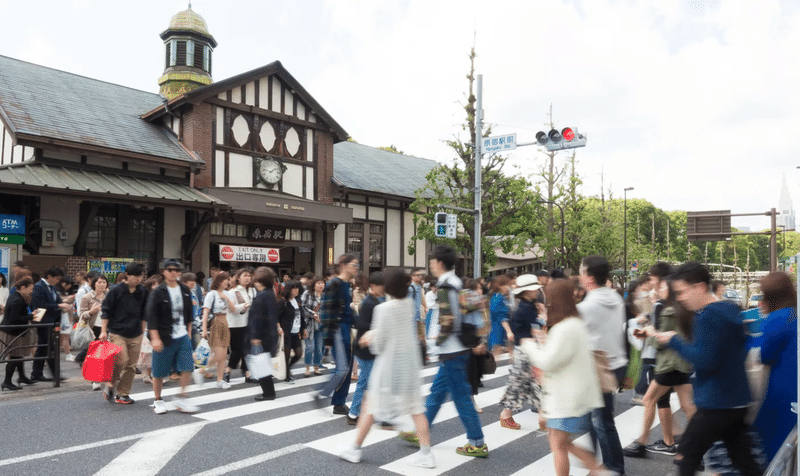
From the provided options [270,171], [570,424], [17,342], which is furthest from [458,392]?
[270,171]

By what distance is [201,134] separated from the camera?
1805cm

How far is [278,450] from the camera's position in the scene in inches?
214

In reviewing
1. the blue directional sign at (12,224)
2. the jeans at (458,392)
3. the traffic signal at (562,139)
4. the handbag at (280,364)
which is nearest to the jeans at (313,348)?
the handbag at (280,364)

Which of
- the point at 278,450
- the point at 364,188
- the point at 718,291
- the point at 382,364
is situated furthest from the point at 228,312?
the point at 364,188

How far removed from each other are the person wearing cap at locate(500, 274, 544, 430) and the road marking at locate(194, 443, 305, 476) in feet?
7.35

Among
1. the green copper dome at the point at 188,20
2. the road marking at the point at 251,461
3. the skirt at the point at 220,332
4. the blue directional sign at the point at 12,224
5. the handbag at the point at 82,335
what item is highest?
the green copper dome at the point at 188,20

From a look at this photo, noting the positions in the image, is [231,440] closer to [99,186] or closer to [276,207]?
[99,186]

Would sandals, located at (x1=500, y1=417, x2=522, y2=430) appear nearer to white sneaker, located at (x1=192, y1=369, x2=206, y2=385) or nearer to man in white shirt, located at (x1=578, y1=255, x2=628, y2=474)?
man in white shirt, located at (x1=578, y1=255, x2=628, y2=474)

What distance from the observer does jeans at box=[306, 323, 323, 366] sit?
10180mm

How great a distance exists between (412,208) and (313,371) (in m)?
13.1

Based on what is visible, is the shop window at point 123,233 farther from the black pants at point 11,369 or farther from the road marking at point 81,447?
the road marking at point 81,447

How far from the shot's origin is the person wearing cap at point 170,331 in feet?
22.4

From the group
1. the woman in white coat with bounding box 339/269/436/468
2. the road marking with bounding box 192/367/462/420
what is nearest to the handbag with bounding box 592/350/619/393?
the woman in white coat with bounding box 339/269/436/468

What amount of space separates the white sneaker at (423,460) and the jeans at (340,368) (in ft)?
6.22
